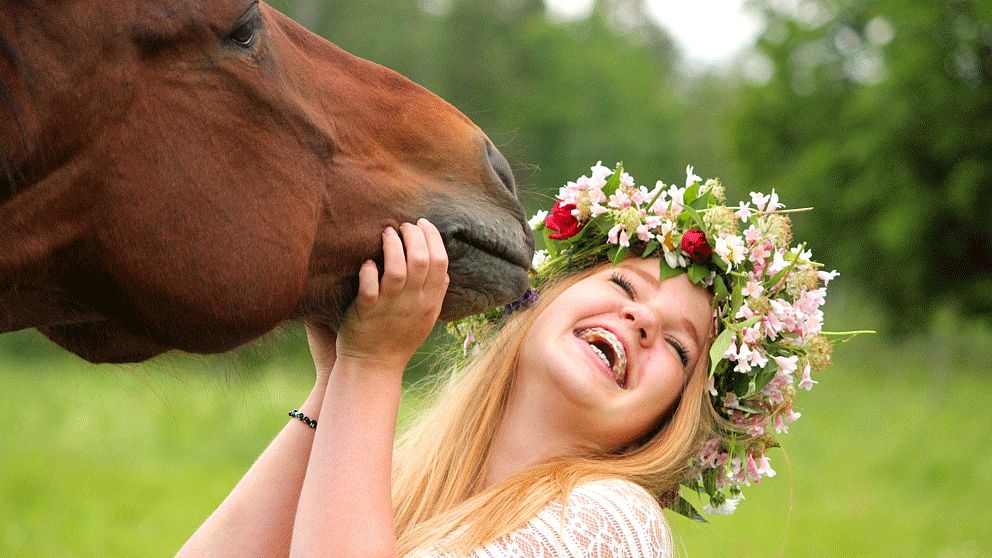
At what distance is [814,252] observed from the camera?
24625 mm

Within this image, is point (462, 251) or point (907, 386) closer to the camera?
point (462, 251)

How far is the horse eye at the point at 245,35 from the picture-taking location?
7.09 ft

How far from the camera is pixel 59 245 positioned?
2.05 metres

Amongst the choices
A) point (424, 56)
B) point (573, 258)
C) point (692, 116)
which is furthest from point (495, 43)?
point (573, 258)

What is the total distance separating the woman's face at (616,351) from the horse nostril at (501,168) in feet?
1.59

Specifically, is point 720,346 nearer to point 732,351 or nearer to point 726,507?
point 732,351

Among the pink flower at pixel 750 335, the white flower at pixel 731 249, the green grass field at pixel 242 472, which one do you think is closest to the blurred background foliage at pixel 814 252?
the green grass field at pixel 242 472

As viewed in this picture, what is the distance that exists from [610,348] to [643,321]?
0.12 metres

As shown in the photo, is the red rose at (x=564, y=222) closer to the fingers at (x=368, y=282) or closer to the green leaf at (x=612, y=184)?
the green leaf at (x=612, y=184)

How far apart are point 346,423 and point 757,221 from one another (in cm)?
134

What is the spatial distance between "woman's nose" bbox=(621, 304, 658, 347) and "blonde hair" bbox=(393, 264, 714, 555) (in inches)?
8.2

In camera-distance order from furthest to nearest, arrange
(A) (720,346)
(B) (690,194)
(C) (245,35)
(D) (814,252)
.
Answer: (D) (814,252), (B) (690,194), (A) (720,346), (C) (245,35)

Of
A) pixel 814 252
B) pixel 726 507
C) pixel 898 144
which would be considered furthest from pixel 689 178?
pixel 814 252

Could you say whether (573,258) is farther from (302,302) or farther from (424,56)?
(424,56)
